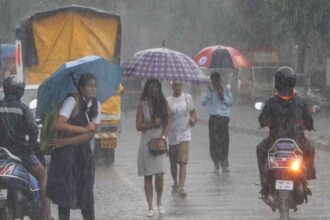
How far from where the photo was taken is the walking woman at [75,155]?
8.04 m

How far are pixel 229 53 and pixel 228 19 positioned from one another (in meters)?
34.2

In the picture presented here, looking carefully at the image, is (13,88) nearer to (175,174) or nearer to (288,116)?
(288,116)

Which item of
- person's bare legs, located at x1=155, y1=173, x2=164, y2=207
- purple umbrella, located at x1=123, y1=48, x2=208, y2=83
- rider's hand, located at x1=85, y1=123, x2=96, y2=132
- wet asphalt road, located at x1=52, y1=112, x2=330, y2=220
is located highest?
purple umbrella, located at x1=123, y1=48, x2=208, y2=83

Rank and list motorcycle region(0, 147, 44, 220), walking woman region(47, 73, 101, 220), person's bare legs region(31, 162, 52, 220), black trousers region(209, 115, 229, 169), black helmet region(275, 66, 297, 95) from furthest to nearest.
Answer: black trousers region(209, 115, 229, 169)
black helmet region(275, 66, 297, 95)
person's bare legs region(31, 162, 52, 220)
motorcycle region(0, 147, 44, 220)
walking woman region(47, 73, 101, 220)

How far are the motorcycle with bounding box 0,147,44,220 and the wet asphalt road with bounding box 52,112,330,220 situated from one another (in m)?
1.99

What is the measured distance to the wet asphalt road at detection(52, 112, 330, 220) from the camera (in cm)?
1066

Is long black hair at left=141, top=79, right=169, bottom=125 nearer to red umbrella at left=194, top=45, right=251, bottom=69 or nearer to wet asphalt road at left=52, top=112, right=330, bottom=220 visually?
wet asphalt road at left=52, top=112, right=330, bottom=220

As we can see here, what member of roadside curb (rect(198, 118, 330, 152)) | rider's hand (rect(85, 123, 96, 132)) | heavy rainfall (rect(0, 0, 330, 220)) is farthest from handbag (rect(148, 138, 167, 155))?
roadside curb (rect(198, 118, 330, 152))

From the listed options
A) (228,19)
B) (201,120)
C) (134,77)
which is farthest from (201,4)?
(134,77)

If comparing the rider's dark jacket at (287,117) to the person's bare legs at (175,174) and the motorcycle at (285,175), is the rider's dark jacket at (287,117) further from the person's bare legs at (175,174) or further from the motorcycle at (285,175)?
the person's bare legs at (175,174)

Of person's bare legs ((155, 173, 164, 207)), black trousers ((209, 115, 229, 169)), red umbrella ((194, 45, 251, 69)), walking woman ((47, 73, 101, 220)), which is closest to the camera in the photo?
walking woman ((47, 73, 101, 220))

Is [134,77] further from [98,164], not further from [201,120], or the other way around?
[201,120]

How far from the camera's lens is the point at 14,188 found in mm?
8336

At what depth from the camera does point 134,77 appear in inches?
421
